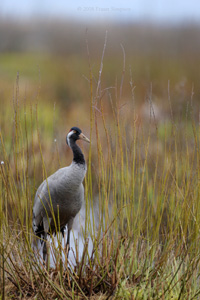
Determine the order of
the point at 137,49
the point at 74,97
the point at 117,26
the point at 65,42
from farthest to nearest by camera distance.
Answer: the point at 65,42, the point at 117,26, the point at 137,49, the point at 74,97

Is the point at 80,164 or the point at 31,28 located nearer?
the point at 80,164

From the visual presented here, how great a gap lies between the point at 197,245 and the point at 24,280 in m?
0.82

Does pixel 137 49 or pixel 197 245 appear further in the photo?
pixel 137 49

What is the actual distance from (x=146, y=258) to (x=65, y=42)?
10891 millimetres

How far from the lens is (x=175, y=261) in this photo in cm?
214

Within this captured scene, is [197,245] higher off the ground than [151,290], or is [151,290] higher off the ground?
[197,245]

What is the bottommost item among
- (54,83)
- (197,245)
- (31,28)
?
(197,245)

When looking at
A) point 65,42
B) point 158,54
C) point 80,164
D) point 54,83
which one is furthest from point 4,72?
point 80,164

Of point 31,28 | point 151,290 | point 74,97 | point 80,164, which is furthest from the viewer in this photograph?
point 31,28

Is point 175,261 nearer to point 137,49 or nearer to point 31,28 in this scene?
point 137,49

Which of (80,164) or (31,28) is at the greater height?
(31,28)

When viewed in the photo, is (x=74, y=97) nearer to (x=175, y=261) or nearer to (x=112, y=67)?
(x=112, y=67)

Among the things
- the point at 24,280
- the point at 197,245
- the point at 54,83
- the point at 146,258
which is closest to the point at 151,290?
the point at 146,258

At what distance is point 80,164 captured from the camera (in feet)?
7.59
